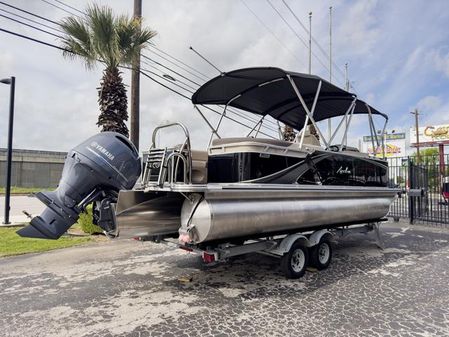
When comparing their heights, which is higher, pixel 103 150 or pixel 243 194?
pixel 103 150

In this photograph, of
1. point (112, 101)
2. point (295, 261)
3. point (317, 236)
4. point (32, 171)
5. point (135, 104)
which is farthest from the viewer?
point (32, 171)

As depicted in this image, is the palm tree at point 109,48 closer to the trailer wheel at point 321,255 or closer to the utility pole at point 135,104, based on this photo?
the utility pole at point 135,104

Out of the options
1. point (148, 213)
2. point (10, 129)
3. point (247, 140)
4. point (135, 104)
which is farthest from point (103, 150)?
point (10, 129)

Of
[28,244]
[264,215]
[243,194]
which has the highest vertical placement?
[243,194]

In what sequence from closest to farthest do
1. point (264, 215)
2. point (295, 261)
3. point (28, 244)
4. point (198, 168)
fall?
point (264, 215)
point (198, 168)
point (295, 261)
point (28, 244)

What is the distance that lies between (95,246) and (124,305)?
3812 mm

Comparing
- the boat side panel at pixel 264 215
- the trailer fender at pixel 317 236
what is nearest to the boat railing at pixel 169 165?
the boat side panel at pixel 264 215

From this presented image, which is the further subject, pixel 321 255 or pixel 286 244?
pixel 321 255

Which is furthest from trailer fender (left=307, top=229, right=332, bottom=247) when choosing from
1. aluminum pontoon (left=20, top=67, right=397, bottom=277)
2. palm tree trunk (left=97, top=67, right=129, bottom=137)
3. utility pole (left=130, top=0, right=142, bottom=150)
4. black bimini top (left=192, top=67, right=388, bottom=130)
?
utility pole (left=130, top=0, right=142, bottom=150)

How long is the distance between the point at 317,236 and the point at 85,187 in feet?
12.3

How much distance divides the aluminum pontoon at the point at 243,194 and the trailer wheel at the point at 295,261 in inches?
0.6

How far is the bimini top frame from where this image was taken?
5902mm

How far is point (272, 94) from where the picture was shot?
7.19 meters

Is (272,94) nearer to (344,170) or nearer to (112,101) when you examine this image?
(344,170)
